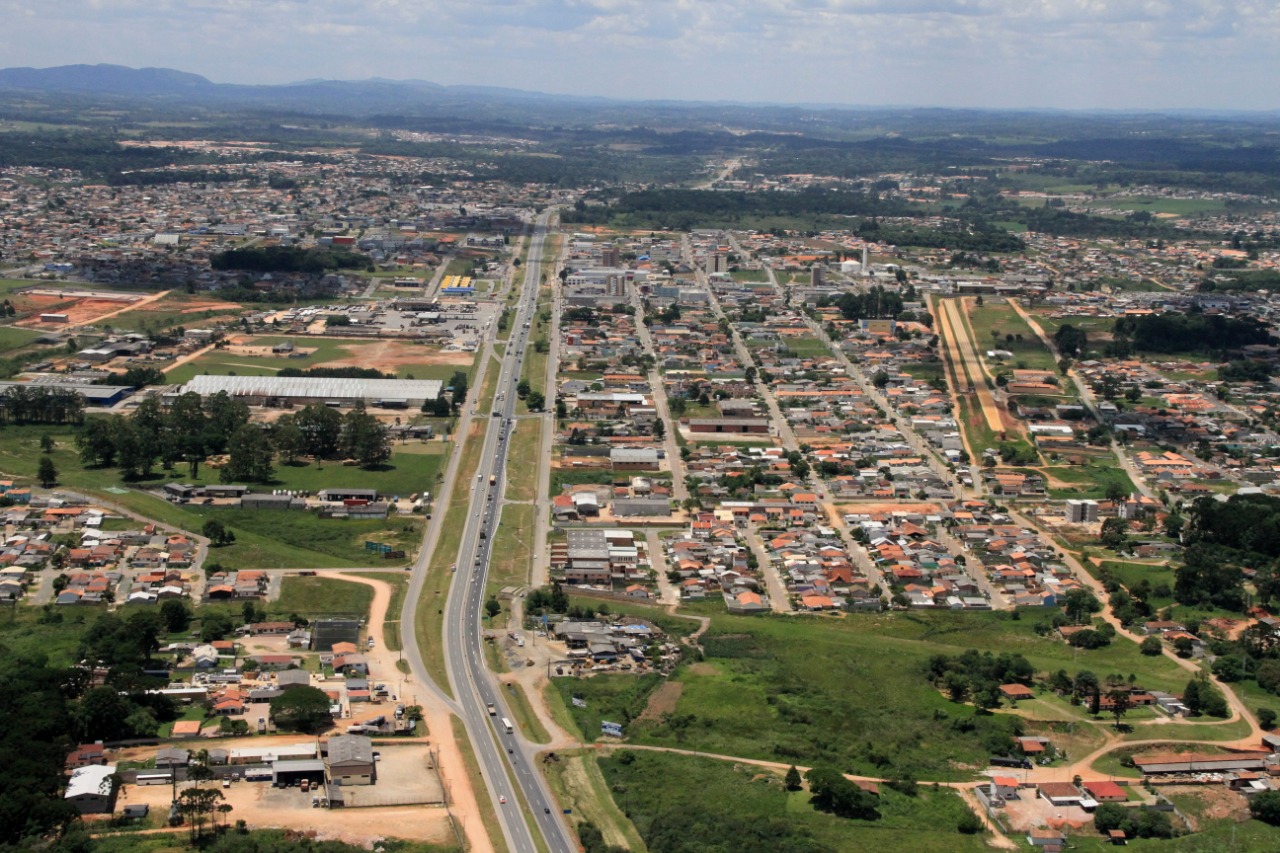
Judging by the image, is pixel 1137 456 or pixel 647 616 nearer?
pixel 647 616

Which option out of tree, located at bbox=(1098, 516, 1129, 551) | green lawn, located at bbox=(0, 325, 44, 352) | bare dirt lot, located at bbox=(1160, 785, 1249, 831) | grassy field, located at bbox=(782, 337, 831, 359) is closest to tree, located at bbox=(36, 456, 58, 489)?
green lawn, located at bbox=(0, 325, 44, 352)

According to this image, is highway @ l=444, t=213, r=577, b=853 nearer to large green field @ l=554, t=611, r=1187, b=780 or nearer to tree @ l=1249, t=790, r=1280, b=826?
large green field @ l=554, t=611, r=1187, b=780

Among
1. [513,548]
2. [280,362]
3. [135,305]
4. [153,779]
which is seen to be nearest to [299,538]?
[513,548]

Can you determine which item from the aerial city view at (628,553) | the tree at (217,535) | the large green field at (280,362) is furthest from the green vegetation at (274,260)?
the tree at (217,535)

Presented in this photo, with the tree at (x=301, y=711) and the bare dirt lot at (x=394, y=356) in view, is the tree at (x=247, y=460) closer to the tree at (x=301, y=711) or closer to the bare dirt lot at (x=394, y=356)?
the bare dirt lot at (x=394, y=356)

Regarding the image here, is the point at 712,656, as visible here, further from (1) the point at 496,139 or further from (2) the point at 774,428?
(1) the point at 496,139

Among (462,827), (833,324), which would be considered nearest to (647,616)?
(462,827)
